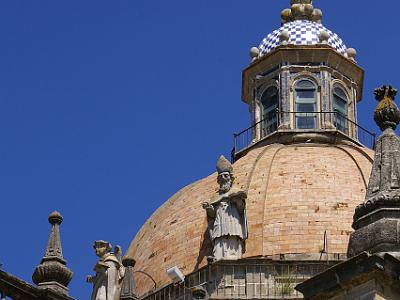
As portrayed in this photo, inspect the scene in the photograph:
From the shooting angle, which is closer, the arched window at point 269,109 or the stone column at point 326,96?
the stone column at point 326,96

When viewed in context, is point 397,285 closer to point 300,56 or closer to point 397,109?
point 397,109

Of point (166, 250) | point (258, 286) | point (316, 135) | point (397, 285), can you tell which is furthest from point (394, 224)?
point (316, 135)

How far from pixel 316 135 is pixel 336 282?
30.6 meters

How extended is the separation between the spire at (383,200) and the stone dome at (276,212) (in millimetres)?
20755

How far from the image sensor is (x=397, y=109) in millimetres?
24672

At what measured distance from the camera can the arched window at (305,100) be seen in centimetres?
5522

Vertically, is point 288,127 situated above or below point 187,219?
above

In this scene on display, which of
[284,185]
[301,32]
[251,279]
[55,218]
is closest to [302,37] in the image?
[301,32]

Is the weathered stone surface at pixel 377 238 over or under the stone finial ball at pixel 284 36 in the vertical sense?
under

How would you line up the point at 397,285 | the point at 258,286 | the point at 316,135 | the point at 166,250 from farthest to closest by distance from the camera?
the point at 316,135, the point at 166,250, the point at 258,286, the point at 397,285

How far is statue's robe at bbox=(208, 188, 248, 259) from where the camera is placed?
46.1m

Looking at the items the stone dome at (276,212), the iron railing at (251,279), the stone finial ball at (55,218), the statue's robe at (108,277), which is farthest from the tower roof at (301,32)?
the stone finial ball at (55,218)

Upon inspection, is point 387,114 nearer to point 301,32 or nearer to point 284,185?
point 284,185

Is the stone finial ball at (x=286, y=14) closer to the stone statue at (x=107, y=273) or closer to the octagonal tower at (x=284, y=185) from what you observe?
the octagonal tower at (x=284, y=185)
